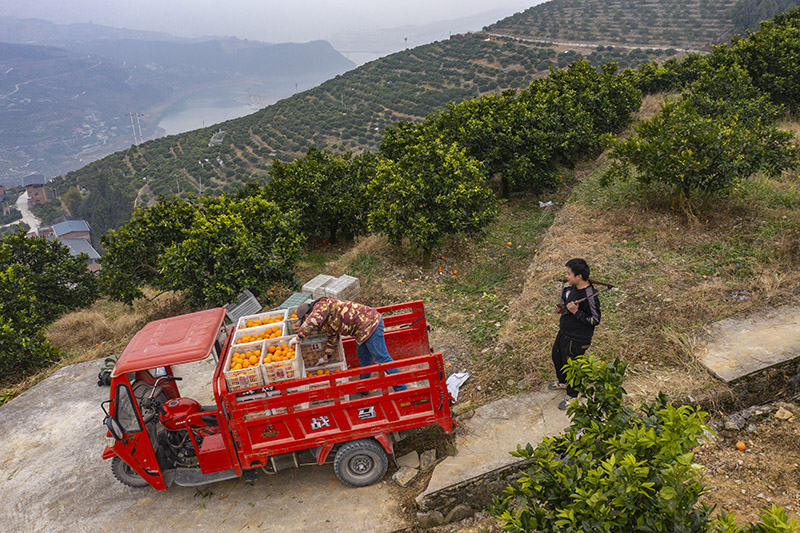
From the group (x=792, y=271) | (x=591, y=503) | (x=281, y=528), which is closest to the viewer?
(x=591, y=503)

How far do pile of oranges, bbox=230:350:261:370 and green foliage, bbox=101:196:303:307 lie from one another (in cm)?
429

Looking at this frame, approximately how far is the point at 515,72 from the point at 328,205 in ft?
150

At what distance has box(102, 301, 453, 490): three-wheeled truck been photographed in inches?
201

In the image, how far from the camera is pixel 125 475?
228 inches

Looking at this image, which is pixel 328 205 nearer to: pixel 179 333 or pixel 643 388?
pixel 179 333

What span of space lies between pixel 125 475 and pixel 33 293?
28.4ft

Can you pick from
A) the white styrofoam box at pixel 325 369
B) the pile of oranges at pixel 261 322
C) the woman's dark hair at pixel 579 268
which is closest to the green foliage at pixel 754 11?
the woman's dark hair at pixel 579 268

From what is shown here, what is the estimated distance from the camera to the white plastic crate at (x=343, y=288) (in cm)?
944

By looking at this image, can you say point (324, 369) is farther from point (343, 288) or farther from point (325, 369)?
point (343, 288)

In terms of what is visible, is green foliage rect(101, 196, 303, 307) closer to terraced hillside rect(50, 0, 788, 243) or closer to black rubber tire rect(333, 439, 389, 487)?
black rubber tire rect(333, 439, 389, 487)

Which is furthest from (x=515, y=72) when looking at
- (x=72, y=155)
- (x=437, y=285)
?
(x=72, y=155)

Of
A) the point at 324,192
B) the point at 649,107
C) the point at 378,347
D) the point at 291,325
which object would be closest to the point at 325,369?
the point at 378,347

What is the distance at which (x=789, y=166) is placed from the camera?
9.32 m

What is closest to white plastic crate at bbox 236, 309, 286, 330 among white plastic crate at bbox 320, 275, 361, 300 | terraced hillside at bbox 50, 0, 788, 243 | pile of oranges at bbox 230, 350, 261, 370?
pile of oranges at bbox 230, 350, 261, 370
